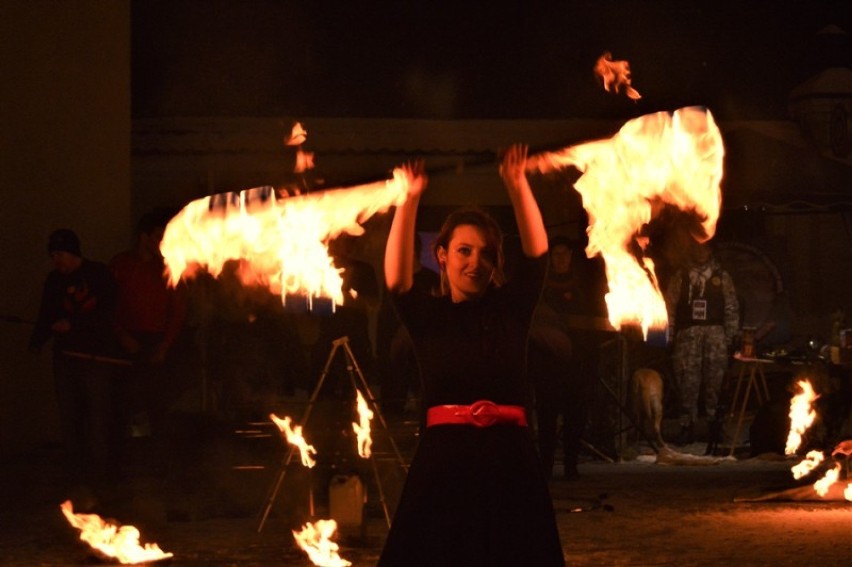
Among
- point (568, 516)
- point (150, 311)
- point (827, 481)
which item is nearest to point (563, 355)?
point (568, 516)

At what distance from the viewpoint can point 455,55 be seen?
2400 cm

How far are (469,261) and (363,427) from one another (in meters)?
3.84

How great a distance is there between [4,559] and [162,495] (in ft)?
8.37

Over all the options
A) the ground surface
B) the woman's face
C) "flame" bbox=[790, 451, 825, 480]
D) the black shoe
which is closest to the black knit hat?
the ground surface

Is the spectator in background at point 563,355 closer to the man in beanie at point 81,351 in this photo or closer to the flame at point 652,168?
the flame at point 652,168

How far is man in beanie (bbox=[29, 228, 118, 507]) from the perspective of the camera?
1197 cm

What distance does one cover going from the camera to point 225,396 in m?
16.5

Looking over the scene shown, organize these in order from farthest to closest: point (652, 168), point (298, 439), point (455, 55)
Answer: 1. point (455, 55)
2. point (298, 439)
3. point (652, 168)

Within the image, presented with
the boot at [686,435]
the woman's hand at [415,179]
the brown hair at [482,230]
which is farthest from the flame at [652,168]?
the boot at [686,435]

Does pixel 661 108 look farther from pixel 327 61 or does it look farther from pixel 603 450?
pixel 327 61

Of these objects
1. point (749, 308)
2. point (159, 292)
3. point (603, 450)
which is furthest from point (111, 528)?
point (749, 308)

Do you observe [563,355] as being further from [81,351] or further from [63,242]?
[63,242]

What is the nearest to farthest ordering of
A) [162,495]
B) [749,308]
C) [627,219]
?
[627,219] < [162,495] < [749,308]

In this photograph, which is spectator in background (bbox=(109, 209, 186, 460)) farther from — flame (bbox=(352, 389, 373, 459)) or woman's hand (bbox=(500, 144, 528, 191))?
woman's hand (bbox=(500, 144, 528, 191))
